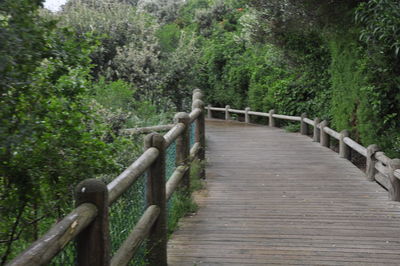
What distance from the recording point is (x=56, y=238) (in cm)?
259

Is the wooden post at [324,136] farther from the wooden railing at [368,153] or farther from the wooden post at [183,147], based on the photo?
the wooden post at [183,147]

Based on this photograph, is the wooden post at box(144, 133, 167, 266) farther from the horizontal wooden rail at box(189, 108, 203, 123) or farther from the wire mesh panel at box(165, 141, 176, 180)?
the horizontal wooden rail at box(189, 108, 203, 123)

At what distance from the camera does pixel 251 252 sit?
A: 550cm

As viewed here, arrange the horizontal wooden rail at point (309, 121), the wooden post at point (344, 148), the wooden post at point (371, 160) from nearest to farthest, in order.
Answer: the wooden post at point (371, 160) → the wooden post at point (344, 148) → the horizontal wooden rail at point (309, 121)

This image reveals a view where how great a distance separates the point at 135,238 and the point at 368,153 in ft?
18.6

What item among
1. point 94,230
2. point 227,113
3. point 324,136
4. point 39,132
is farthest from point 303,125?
point 94,230

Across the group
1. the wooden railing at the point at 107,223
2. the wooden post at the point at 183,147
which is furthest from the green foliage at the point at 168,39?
the wooden railing at the point at 107,223

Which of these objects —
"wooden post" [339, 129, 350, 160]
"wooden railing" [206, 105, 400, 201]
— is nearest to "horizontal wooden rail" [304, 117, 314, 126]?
"wooden railing" [206, 105, 400, 201]

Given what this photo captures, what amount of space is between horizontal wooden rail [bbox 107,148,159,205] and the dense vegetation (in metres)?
0.48

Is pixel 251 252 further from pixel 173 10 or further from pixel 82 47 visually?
pixel 173 10

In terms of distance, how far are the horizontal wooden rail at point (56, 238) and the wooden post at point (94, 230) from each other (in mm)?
56

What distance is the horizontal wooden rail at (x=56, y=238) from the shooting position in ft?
7.68

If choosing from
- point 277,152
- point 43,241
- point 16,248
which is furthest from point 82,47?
point 277,152

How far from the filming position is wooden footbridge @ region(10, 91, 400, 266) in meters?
3.19
